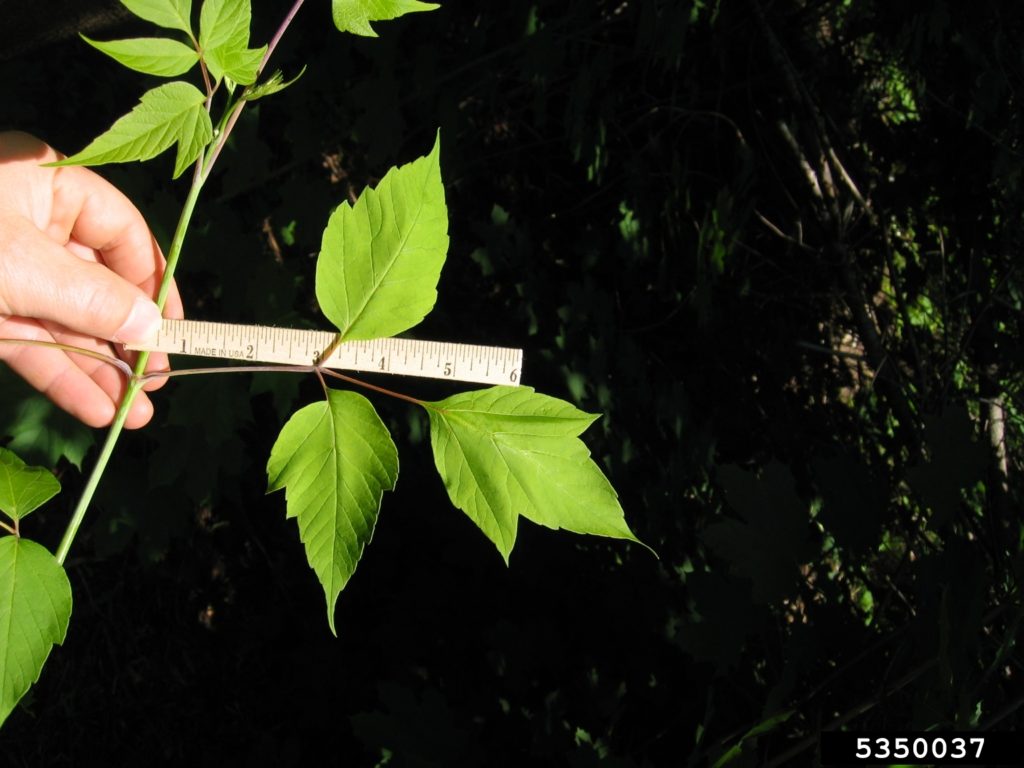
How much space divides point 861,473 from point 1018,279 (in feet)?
6.43

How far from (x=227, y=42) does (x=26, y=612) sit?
2.54 feet

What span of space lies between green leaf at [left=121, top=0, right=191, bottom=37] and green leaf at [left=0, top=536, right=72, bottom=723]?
714 millimetres

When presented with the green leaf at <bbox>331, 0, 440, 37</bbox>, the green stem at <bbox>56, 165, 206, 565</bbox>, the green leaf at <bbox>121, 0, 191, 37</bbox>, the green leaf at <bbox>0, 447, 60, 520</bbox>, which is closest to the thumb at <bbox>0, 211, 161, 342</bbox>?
the green stem at <bbox>56, 165, 206, 565</bbox>

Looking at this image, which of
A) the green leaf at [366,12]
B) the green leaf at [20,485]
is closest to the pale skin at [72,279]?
the green leaf at [20,485]

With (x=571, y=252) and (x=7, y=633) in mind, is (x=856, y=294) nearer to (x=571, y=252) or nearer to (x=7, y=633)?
(x=571, y=252)

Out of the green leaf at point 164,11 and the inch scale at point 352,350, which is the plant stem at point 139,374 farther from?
the inch scale at point 352,350

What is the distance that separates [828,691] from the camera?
1689 millimetres

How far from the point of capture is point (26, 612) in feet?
3.30

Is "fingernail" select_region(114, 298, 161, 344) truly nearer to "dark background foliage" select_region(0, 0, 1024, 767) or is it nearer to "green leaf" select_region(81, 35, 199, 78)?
"green leaf" select_region(81, 35, 199, 78)

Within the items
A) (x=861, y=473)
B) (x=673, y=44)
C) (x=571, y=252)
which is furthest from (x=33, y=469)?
(x=571, y=252)

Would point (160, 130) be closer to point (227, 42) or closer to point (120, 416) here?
point (227, 42)

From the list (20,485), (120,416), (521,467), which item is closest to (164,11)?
(120,416)

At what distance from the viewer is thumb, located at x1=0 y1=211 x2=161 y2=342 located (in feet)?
4.51

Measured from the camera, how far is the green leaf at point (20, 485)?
107 cm
